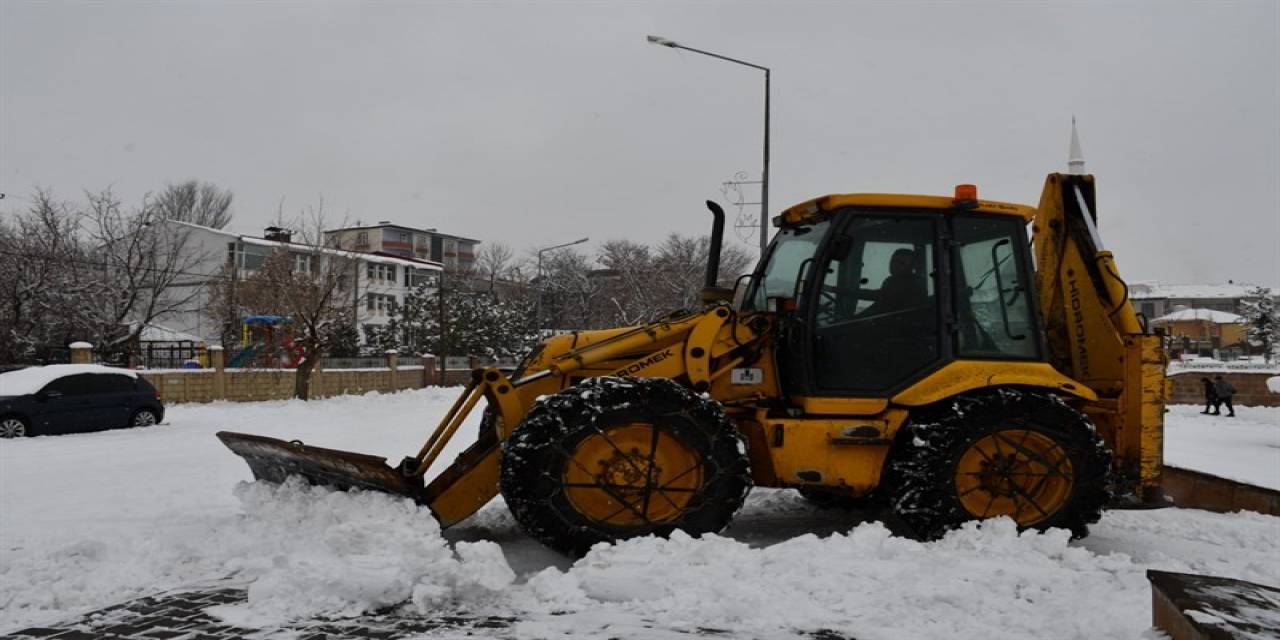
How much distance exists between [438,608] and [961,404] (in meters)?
3.45

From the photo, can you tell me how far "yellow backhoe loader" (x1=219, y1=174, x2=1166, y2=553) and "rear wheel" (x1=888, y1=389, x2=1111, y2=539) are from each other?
0.5 inches

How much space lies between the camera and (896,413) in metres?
6.29

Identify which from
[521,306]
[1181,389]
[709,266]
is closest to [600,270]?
[521,306]

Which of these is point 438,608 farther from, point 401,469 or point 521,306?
point 521,306

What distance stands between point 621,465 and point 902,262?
2.41 meters

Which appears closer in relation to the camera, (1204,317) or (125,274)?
(125,274)

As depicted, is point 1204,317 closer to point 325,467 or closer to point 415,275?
point 415,275

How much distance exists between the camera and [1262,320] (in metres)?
62.0

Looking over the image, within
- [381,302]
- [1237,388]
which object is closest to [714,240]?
[1237,388]

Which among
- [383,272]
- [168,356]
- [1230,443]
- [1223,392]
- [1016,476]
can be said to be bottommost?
[1230,443]

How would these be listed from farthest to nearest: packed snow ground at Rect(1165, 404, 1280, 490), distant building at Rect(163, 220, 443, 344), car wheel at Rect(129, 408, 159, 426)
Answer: distant building at Rect(163, 220, 443, 344), car wheel at Rect(129, 408, 159, 426), packed snow ground at Rect(1165, 404, 1280, 490)

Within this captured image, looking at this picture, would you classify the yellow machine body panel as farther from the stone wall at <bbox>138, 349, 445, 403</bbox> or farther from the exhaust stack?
the stone wall at <bbox>138, 349, 445, 403</bbox>

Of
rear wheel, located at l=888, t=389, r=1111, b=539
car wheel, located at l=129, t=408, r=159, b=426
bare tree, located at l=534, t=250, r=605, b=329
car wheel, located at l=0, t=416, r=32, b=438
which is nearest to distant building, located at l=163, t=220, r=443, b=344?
bare tree, located at l=534, t=250, r=605, b=329

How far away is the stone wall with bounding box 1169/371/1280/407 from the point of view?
34031 millimetres
